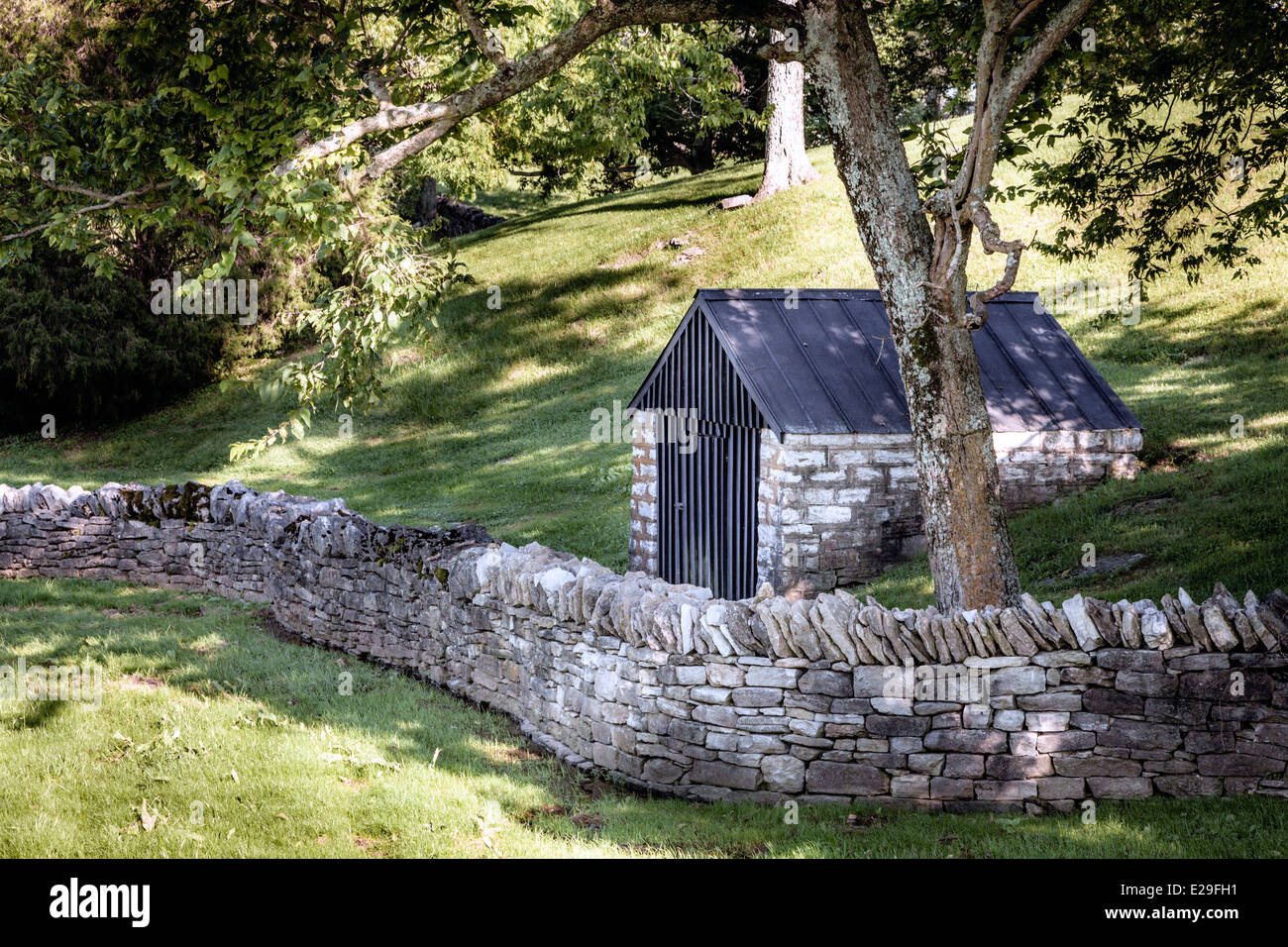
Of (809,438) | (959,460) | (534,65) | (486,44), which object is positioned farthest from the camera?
(809,438)

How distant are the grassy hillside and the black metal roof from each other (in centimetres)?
137

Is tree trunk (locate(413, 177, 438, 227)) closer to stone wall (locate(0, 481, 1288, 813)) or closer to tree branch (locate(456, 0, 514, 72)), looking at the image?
tree branch (locate(456, 0, 514, 72))

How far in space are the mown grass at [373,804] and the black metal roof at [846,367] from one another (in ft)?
17.6

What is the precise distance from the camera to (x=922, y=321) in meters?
8.17

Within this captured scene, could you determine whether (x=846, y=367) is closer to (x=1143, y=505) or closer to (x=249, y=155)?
(x=1143, y=505)

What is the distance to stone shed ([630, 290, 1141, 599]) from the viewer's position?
11.9 m

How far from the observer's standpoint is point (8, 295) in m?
25.7

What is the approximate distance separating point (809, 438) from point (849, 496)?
91 centimetres

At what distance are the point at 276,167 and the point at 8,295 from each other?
71.7 ft

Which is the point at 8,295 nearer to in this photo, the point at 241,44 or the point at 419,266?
the point at 241,44

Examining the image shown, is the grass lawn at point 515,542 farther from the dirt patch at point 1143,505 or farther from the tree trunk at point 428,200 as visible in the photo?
the tree trunk at point 428,200

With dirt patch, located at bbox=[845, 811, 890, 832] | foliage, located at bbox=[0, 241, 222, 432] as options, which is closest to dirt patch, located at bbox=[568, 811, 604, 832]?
dirt patch, located at bbox=[845, 811, 890, 832]

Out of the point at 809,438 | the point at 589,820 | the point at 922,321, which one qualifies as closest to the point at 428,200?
the point at 809,438

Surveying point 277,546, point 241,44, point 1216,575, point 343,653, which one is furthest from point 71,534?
point 1216,575
